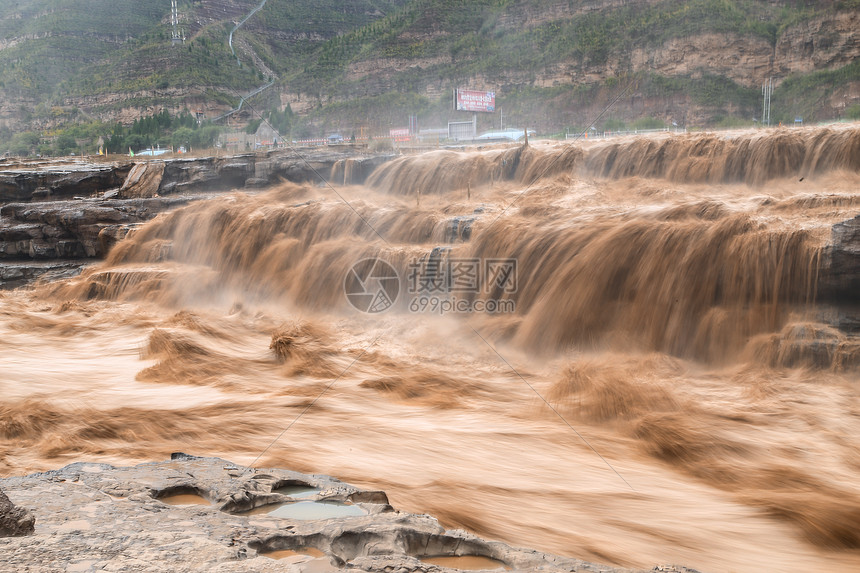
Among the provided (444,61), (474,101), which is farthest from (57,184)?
(444,61)

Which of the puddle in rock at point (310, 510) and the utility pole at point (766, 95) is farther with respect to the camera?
the utility pole at point (766, 95)

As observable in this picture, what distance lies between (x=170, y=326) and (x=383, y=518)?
715cm

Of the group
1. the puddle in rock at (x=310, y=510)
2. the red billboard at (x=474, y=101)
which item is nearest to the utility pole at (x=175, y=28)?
the red billboard at (x=474, y=101)

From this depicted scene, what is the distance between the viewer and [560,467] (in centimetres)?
473

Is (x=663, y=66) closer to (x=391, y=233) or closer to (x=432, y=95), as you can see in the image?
(x=432, y=95)

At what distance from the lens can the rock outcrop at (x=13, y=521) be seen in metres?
2.29

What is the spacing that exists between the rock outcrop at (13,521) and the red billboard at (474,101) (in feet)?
148

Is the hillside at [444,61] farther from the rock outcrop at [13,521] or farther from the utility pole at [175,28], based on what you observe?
the rock outcrop at [13,521]

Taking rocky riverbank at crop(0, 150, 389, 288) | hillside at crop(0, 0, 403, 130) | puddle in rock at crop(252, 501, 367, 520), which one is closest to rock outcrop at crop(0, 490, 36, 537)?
puddle in rock at crop(252, 501, 367, 520)

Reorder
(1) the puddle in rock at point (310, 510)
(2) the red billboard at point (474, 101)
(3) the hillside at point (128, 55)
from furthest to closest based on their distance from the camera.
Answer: (3) the hillside at point (128, 55), (2) the red billboard at point (474, 101), (1) the puddle in rock at point (310, 510)

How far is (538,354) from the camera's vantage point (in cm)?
775

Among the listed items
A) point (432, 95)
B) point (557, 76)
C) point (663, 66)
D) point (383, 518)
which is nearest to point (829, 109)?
point (663, 66)

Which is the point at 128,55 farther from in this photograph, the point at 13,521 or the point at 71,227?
the point at 13,521

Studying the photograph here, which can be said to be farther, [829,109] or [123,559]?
[829,109]
